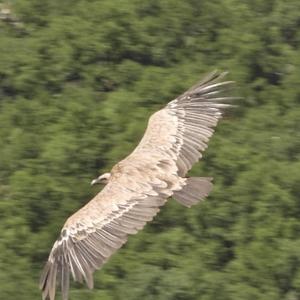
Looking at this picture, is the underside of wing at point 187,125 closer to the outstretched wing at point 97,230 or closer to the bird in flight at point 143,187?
the bird in flight at point 143,187

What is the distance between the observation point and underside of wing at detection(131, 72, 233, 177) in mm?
9461

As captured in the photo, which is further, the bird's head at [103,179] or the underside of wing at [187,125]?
the underside of wing at [187,125]

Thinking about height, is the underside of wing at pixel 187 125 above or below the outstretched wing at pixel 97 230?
above

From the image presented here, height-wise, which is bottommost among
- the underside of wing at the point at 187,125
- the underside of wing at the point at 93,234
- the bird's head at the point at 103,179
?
the underside of wing at the point at 93,234

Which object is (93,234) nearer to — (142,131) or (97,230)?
(97,230)

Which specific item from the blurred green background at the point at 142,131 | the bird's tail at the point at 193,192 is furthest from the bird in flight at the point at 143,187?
the blurred green background at the point at 142,131

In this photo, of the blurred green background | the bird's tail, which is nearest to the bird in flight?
the bird's tail

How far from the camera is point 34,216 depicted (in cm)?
951

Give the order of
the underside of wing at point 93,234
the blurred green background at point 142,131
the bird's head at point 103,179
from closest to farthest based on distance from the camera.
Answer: the underside of wing at point 93,234
the blurred green background at point 142,131
the bird's head at point 103,179

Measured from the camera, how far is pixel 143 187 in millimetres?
8961

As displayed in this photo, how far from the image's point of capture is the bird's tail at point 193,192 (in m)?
8.93

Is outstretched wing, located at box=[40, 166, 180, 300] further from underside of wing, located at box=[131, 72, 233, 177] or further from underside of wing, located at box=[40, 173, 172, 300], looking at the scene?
underside of wing, located at box=[131, 72, 233, 177]

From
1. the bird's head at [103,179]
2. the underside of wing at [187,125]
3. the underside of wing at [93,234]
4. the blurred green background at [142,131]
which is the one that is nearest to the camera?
the underside of wing at [93,234]

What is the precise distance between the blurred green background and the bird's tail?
37 centimetres
